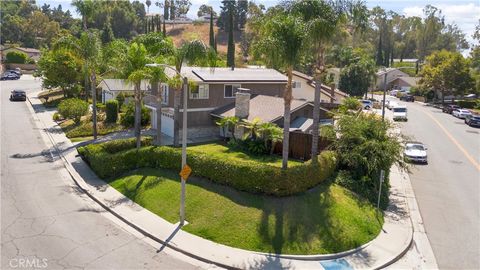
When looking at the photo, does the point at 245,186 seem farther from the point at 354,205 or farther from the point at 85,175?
the point at 85,175

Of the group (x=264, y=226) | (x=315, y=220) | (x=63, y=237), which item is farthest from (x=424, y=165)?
(x=63, y=237)

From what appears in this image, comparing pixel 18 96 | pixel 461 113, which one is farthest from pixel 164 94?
pixel 461 113

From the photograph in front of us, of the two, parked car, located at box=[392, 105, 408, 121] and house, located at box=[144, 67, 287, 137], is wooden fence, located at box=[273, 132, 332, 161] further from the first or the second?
parked car, located at box=[392, 105, 408, 121]

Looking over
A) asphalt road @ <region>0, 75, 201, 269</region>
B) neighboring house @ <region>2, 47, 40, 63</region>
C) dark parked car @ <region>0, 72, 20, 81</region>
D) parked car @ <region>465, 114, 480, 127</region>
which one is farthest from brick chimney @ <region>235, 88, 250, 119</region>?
neighboring house @ <region>2, 47, 40, 63</region>

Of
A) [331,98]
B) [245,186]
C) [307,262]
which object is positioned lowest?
[307,262]

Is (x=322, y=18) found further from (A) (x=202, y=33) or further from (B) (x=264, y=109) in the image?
(A) (x=202, y=33)

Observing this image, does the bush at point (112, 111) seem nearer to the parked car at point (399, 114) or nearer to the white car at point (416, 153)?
the white car at point (416, 153)
